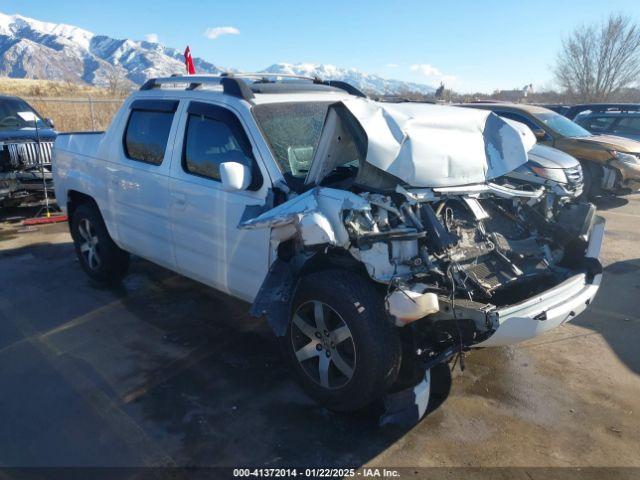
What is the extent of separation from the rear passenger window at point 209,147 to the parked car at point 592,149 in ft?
23.8

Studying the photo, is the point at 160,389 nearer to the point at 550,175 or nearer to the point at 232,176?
the point at 232,176

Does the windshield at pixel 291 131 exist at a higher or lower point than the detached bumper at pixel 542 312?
higher

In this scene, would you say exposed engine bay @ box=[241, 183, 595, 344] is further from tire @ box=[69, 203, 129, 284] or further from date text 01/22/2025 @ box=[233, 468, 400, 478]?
tire @ box=[69, 203, 129, 284]

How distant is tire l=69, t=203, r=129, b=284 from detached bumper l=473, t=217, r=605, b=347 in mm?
3959

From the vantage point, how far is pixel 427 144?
10.9ft

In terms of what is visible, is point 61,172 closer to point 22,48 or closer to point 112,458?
point 112,458

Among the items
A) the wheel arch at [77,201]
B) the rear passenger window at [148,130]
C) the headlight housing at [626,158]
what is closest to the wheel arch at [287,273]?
the rear passenger window at [148,130]

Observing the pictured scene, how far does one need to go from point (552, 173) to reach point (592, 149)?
14.9 ft

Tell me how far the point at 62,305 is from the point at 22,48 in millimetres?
207263

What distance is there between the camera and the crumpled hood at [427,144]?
3.16m

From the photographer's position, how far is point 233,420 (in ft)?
10.5

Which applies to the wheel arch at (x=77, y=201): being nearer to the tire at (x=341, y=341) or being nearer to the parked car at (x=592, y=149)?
the tire at (x=341, y=341)

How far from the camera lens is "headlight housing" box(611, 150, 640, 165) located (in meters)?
9.38

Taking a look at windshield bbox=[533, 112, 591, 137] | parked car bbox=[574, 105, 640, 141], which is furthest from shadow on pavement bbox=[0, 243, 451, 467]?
parked car bbox=[574, 105, 640, 141]
